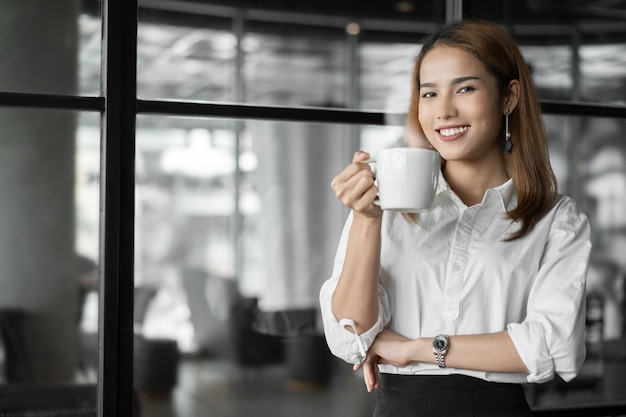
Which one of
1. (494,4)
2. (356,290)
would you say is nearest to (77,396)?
(356,290)

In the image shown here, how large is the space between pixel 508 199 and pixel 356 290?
0.38 m

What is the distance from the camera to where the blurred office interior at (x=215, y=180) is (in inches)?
83.0

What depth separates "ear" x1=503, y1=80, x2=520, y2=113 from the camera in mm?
1598

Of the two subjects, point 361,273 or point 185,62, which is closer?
point 361,273

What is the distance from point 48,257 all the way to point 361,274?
42.4 inches

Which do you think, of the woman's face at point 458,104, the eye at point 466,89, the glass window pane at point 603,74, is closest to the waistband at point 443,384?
the woman's face at point 458,104

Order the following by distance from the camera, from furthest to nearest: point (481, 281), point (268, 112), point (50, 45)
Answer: point (268, 112) → point (50, 45) → point (481, 281)

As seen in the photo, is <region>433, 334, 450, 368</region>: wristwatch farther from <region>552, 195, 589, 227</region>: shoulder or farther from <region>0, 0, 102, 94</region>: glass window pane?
<region>0, 0, 102, 94</region>: glass window pane

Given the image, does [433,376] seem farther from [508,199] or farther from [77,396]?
[77,396]

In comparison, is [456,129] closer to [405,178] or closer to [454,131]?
[454,131]

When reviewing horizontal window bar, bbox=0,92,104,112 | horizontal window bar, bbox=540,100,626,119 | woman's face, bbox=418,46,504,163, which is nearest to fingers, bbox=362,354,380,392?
woman's face, bbox=418,46,504,163

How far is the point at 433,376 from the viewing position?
151 cm

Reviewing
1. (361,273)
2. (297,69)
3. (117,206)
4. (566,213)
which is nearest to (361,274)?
(361,273)

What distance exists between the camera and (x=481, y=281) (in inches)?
60.2
